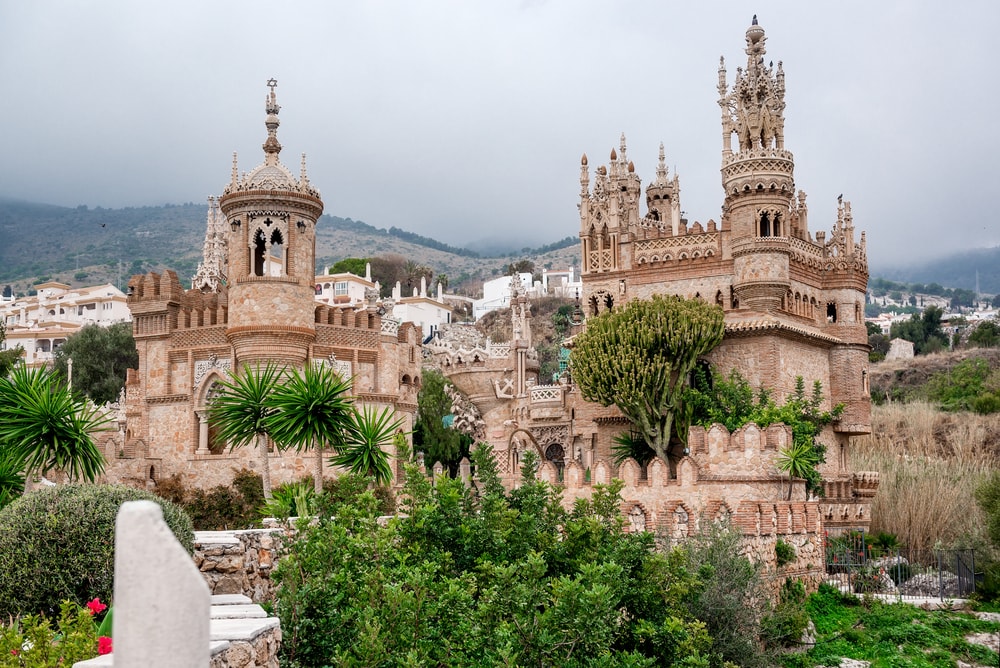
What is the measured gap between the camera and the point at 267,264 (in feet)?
97.0

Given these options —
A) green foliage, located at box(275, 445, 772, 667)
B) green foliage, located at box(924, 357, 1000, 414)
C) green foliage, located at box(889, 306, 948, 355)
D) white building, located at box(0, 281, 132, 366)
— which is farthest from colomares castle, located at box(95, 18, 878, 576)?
white building, located at box(0, 281, 132, 366)

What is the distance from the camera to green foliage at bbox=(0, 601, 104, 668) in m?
8.27

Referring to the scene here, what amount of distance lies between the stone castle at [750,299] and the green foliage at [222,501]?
22.8ft

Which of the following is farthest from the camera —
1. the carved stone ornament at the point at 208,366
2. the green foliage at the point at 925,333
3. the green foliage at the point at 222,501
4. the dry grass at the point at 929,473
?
the green foliage at the point at 925,333

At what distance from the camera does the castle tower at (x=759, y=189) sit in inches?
1211

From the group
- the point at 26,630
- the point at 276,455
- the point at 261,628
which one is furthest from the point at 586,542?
the point at 276,455

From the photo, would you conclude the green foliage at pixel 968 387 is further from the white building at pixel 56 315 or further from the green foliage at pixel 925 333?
the white building at pixel 56 315

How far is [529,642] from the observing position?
1198cm

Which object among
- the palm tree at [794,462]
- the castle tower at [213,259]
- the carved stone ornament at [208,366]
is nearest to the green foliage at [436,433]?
the castle tower at [213,259]

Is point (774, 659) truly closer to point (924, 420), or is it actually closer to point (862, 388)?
point (862, 388)

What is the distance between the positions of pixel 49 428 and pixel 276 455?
13061 millimetres

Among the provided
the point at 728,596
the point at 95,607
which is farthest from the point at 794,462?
the point at 95,607

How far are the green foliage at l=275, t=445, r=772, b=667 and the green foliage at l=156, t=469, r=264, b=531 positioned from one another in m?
13.3

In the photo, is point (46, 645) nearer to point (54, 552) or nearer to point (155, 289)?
point (54, 552)
